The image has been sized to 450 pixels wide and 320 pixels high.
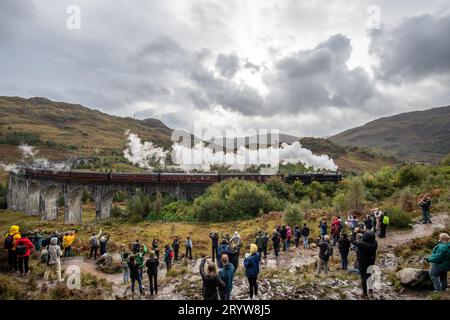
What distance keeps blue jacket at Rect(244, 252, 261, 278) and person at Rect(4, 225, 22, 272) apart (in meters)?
8.04

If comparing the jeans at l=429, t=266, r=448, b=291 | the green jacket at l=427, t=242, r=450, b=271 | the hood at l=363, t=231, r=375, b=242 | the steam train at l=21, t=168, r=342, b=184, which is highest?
the steam train at l=21, t=168, r=342, b=184

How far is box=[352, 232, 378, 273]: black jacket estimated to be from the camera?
698 cm

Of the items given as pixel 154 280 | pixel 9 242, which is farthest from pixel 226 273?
pixel 9 242

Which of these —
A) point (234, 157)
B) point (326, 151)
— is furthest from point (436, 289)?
point (326, 151)

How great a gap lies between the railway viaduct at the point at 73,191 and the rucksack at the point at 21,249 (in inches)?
1010

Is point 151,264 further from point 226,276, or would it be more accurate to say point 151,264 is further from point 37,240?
point 37,240

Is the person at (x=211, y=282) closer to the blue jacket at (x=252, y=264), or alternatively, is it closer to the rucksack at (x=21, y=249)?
the blue jacket at (x=252, y=264)

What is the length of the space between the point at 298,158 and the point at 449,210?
3019cm

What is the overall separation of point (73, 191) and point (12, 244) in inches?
1322

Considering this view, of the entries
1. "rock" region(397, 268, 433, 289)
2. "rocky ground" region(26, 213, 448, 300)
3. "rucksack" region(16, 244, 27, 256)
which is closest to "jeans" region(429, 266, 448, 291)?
"rocky ground" region(26, 213, 448, 300)

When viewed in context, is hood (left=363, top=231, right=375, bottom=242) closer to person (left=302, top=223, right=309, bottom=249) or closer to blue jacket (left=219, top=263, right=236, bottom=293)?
blue jacket (left=219, top=263, right=236, bottom=293)

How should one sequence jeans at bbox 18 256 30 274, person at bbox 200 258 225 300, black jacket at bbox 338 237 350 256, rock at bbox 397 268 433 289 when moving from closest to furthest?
1. person at bbox 200 258 225 300
2. rock at bbox 397 268 433 289
3. black jacket at bbox 338 237 350 256
4. jeans at bbox 18 256 30 274

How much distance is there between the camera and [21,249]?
33.2 ft

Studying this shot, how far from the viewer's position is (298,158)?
1895 inches
